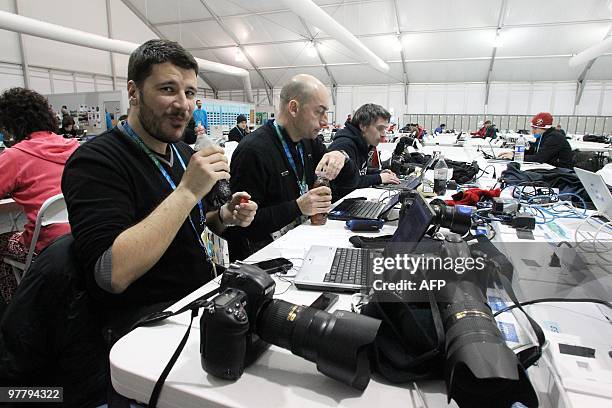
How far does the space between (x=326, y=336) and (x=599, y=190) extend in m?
1.45

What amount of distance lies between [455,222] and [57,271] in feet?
4.01

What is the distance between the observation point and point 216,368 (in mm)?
696

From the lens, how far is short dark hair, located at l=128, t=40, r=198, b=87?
118 cm

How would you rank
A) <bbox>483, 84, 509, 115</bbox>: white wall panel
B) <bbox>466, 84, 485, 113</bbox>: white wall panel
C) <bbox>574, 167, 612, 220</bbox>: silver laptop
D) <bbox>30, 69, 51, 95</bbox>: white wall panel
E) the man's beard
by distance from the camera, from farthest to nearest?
<bbox>466, 84, 485, 113</bbox>: white wall panel < <bbox>483, 84, 509, 115</bbox>: white wall panel < <bbox>30, 69, 51, 95</bbox>: white wall panel < <bbox>574, 167, 612, 220</bbox>: silver laptop < the man's beard

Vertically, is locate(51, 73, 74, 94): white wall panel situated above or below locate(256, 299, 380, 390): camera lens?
above

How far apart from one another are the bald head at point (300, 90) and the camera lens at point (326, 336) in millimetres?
→ 1516

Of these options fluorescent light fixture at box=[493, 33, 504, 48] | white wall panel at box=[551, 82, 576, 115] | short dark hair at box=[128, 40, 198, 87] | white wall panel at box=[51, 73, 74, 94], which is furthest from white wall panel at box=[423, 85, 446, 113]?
short dark hair at box=[128, 40, 198, 87]

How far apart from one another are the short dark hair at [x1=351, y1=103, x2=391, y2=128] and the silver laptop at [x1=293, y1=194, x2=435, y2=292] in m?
2.07

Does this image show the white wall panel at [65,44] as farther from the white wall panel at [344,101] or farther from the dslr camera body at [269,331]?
the dslr camera body at [269,331]

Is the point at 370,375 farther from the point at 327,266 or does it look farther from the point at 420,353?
the point at 327,266

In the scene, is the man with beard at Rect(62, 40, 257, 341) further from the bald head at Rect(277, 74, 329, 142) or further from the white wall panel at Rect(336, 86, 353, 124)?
the white wall panel at Rect(336, 86, 353, 124)

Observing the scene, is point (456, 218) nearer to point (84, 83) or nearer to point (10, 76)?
point (10, 76)

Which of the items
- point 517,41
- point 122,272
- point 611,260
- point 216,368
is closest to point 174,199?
point 122,272

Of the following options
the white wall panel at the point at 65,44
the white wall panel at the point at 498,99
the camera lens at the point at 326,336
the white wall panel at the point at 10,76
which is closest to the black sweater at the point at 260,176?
the camera lens at the point at 326,336
